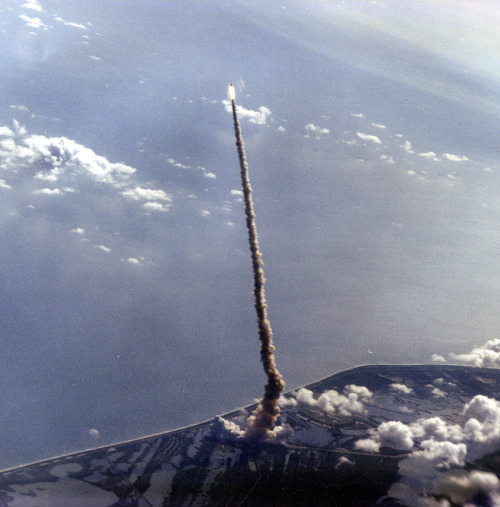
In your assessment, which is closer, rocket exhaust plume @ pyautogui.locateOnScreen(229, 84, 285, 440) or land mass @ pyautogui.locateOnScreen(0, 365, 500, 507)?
rocket exhaust plume @ pyautogui.locateOnScreen(229, 84, 285, 440)

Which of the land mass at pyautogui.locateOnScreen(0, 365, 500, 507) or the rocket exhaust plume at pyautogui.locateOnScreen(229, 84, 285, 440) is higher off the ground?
the rocket exhaust plume at pyautogui.locateOnScreen(229, 84, 285, 440)

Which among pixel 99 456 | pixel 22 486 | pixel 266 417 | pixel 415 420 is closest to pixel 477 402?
pixel 415 420

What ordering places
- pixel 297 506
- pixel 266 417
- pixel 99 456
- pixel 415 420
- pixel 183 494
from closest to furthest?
1. pixel 297 506
2. pixel 183 494
3. pixel 266 417
4. pixel 99 456
5. pixel 415 420

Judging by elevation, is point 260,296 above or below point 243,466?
above

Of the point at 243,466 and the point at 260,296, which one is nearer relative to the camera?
the point at 260,296

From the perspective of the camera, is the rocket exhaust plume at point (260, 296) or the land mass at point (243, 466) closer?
the rocket exhaust plume at point (260, 296)

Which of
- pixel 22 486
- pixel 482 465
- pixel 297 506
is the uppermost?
pixel 482 465

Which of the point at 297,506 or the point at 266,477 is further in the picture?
the point at 266,477

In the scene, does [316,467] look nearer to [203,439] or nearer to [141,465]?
[203,439]

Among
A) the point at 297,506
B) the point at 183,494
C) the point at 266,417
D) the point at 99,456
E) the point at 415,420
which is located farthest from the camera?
the point at 415,420

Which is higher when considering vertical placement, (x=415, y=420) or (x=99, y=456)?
(x=415, y=420)

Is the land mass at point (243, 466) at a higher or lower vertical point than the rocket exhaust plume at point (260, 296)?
lower
